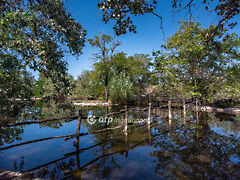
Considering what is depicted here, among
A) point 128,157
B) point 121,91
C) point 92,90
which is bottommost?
point 128,157

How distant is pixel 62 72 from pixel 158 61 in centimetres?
1801

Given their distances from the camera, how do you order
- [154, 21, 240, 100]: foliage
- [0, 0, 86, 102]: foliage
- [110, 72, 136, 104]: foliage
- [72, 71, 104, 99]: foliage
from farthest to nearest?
1. [72, 71, 104, 99]: foliage
2. [110, 72, 136, 104]: foliage
3. [154, 21, 240, 100]: foliage
4. [0, 0, 86, 102]: foliage

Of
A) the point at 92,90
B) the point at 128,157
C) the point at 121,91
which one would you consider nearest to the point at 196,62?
the point at 121,91

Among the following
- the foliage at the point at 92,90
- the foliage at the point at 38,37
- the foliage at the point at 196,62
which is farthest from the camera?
the foliage at the point at 92,90

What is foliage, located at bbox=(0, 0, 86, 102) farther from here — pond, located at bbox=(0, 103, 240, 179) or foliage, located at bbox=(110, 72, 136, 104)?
→ foliage, located at bbox=(110, 72, 136, 104)

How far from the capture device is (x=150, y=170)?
14.7 feet

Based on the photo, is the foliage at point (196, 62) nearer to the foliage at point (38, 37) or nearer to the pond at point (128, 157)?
the pond at point (128, 157)

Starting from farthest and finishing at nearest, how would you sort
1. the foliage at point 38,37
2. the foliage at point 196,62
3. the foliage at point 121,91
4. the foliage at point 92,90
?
the foliage at point 92,90 → the foliage at point 121,91 → the foliage at point 196,62 → the foliage at point 38,37

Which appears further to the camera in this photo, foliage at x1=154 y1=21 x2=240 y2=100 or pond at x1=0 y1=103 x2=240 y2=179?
foliage at x1=154 y1=21 x2=240 y2=100

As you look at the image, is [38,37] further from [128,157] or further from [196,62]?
[196,62]

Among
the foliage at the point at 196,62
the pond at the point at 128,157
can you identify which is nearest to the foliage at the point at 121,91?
the foliage at the point at 196,62

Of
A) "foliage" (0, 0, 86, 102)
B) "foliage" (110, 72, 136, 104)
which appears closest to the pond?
"foliage" (0, 0, 86, 102)

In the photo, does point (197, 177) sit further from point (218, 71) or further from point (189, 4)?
point (218, 71)

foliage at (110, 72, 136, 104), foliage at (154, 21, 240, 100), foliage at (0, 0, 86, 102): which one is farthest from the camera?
foliage at (110, 72, 136, 104)
